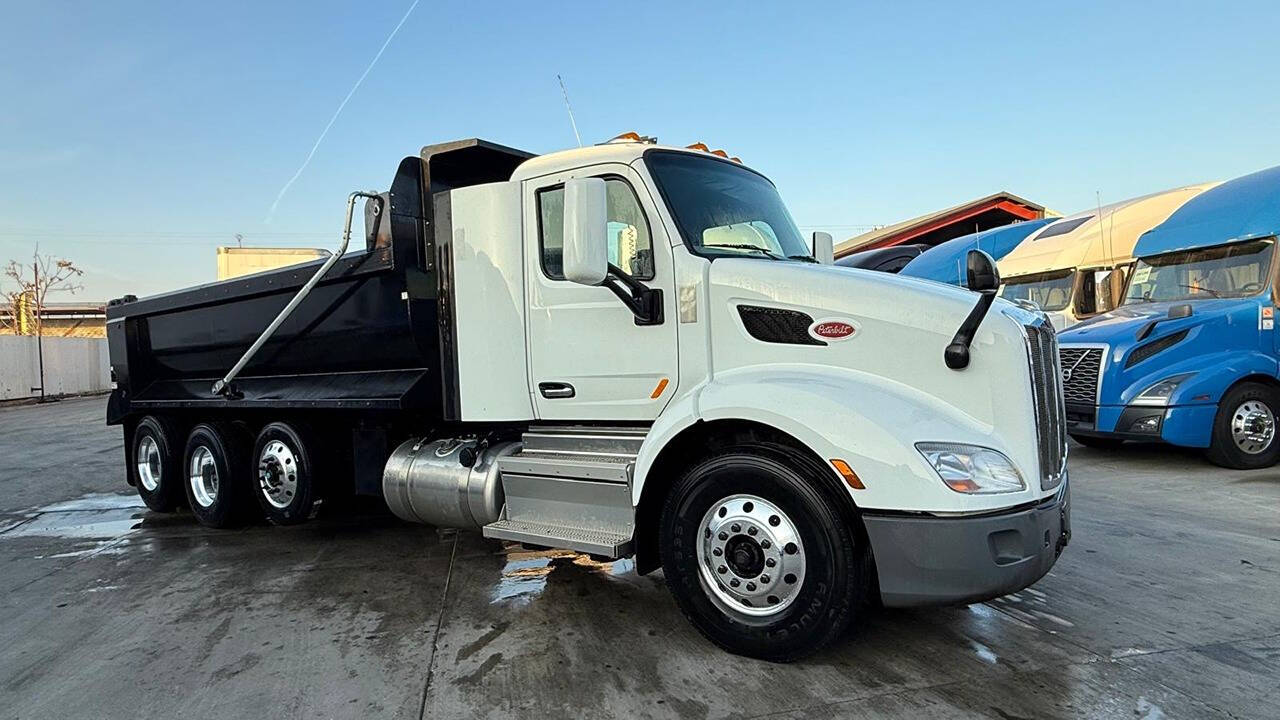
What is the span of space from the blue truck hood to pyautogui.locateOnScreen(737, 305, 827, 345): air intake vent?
618 centimetres

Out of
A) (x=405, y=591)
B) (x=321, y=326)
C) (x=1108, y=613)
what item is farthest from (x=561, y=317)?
(x=1108, y=613)

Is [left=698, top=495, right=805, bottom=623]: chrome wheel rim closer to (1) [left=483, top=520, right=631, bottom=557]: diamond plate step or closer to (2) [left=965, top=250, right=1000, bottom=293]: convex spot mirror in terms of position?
(1) [left=483, top=520, right=631, bottom=557]: diamond plate step

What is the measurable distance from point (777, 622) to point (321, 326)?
4164mm

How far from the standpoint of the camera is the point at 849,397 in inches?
131

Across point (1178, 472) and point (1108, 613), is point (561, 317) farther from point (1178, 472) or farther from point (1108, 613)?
point (1178, 472)

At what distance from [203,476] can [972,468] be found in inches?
257

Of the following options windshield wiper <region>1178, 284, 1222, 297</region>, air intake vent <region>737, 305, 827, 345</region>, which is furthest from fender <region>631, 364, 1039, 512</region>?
windshield wiper <region>1178, 284, 1222, 297</region>

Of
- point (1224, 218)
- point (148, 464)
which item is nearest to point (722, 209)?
point (148, 464)

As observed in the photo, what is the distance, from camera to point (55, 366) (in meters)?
28.2

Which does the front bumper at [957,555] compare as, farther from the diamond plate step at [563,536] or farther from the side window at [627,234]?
the side window at [627,234]

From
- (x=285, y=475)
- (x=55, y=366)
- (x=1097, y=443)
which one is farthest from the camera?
(x=55, y=366)

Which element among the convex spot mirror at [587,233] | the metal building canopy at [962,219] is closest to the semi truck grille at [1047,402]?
the convex spot mirror at [587,233]

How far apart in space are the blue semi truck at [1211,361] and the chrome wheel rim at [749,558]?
21.2ft

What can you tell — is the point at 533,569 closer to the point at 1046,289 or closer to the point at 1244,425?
the point at 1244,425
